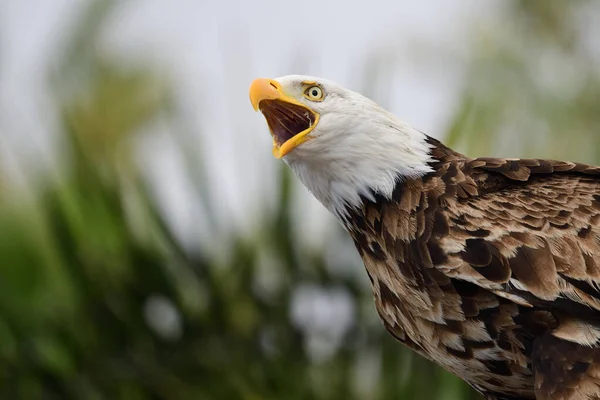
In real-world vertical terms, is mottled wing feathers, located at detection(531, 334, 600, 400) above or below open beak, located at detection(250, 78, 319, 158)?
below

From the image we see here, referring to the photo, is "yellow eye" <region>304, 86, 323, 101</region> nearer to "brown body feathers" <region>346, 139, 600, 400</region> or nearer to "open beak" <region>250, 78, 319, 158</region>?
"open beak" <region>250, 78, 319, 158</region>

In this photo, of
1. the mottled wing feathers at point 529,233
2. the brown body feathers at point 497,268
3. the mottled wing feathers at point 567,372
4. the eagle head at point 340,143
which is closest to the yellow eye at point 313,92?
the eagle head at point 340,143

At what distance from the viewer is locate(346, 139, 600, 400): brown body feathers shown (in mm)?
2887

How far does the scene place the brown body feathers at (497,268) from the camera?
2887mm

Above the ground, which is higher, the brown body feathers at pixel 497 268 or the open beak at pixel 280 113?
the open beak at pixel 280 113

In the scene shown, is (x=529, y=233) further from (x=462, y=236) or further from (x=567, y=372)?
(x=567, y=372)

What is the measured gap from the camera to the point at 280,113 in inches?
139

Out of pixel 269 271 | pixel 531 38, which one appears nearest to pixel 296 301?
pixel 269 271

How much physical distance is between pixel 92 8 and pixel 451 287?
584 centimetres

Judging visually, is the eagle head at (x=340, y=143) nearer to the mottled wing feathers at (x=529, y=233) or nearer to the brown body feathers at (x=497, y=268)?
the brown body feathers at (x=497, y=268)

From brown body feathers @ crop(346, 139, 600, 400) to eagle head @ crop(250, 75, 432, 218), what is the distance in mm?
64

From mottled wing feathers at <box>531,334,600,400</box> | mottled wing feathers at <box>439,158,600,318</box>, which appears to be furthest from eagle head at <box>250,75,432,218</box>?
mottled wing feathers at <box>531,334,600,400</box>

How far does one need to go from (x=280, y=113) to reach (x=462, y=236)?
92 centimetres

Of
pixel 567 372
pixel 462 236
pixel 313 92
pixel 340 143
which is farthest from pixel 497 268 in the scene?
pixel 313 92
